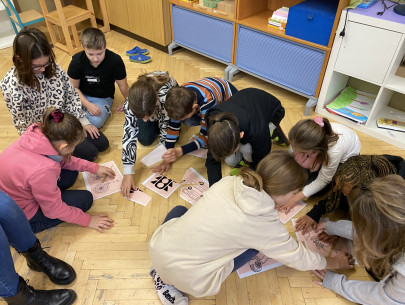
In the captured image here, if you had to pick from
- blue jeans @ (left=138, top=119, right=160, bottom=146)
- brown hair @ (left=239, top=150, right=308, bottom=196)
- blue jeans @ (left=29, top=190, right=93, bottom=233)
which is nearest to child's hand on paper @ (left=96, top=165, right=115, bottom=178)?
blue jeans @ (left=29, top=190, right=93, bottom=233)

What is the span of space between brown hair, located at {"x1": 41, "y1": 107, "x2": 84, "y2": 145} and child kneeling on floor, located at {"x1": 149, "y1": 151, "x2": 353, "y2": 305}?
0.65 m

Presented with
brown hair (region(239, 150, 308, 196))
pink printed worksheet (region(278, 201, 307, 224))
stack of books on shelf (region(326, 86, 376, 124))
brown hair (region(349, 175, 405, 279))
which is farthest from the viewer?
stack of books on shelf (region(326, 86, 376, 124))

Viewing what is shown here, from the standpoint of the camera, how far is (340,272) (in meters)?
1.64

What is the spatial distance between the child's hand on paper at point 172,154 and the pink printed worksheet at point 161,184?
0.42 ft

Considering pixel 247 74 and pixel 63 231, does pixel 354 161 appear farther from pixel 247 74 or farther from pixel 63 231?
pixel 247 74

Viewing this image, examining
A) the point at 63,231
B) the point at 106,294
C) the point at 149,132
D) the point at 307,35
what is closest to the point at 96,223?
the point at 63,231

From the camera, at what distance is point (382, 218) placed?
42.6 inches

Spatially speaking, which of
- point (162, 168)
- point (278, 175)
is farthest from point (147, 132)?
point (278, 175)

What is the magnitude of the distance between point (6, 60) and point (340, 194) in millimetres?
3562

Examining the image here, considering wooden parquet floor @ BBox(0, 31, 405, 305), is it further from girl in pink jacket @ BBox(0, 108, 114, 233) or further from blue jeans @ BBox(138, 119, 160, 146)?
girl in pink jacket @ BBox(0, 108, 114, 233)

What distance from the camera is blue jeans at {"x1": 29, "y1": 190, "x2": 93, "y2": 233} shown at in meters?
1.72

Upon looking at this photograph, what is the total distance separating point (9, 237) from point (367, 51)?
2363 millimetres

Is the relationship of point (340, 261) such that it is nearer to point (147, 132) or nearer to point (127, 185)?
point (127, 185)

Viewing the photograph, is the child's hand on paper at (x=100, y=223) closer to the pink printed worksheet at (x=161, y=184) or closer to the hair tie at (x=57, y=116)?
the pink printed worksheet at (x=161, y=184)
